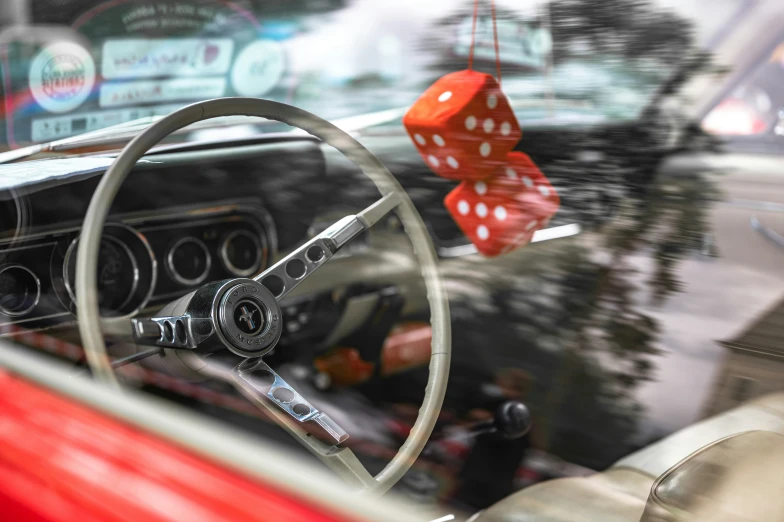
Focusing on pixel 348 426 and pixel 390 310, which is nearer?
pixel 348 426

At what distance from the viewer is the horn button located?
4.21 feet

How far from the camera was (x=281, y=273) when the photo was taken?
1.45 metres

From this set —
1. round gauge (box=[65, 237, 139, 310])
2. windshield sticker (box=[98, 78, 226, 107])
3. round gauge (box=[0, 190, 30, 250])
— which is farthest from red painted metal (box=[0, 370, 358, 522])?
windshield sticker (box=[98, 78, 226, 107])

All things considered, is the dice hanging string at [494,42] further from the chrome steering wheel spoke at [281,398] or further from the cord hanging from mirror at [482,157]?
the chrome steering wheel spoke at [281,398]

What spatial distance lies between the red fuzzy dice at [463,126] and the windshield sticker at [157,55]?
48cm

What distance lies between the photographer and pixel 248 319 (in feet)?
4.31

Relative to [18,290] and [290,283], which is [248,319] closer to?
[290,283]

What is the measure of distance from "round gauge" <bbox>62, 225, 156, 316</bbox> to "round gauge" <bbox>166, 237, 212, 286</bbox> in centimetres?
8

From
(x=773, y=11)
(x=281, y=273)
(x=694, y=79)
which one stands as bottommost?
(x=281, y=273)

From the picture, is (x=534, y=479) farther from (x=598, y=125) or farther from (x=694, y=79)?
(x=694, y=79)

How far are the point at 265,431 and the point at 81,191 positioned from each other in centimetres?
65

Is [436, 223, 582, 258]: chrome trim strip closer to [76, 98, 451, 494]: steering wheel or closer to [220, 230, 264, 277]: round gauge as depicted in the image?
[76, 98, 451, 494]: steering wheel

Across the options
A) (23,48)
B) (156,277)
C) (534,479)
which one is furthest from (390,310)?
(23,48)

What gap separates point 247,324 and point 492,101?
26.8 inches
